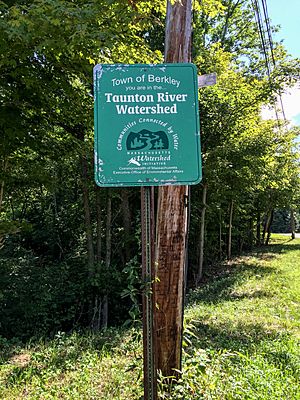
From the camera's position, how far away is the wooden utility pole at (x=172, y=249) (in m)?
2.71

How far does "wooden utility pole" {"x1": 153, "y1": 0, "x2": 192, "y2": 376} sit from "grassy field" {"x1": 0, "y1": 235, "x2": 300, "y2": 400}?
7.7 inches

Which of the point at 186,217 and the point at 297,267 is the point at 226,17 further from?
the point at 186,217

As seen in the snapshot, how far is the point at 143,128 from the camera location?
205 cm

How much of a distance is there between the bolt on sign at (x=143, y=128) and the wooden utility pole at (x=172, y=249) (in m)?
0.74

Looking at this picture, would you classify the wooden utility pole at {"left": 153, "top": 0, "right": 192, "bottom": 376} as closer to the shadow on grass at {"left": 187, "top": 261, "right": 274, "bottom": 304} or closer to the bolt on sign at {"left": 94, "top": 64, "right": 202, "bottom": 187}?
the bolt on sign at {"left": 94, "top": 64, "right": 202, "bottom": 187}

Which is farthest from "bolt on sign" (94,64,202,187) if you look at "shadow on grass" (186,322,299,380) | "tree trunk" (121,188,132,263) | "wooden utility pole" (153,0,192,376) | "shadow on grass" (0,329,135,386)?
"tree trunk" (121,188,132,263)

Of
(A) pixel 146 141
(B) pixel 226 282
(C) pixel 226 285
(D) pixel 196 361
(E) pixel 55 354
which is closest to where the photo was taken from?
(A) pixel 146 141

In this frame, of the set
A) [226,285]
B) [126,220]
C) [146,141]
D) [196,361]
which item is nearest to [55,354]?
[196,361]

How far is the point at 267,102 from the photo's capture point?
8773 mm

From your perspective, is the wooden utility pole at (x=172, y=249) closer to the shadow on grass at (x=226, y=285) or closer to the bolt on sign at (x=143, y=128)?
the bolt on sign at (x=143, y=128)

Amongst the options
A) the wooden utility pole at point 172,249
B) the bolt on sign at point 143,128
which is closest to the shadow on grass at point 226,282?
the wooden utility pole at point 172,249

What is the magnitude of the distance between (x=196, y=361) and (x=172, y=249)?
851 mm

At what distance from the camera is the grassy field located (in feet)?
8.87

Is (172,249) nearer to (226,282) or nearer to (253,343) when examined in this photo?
(253,343)
